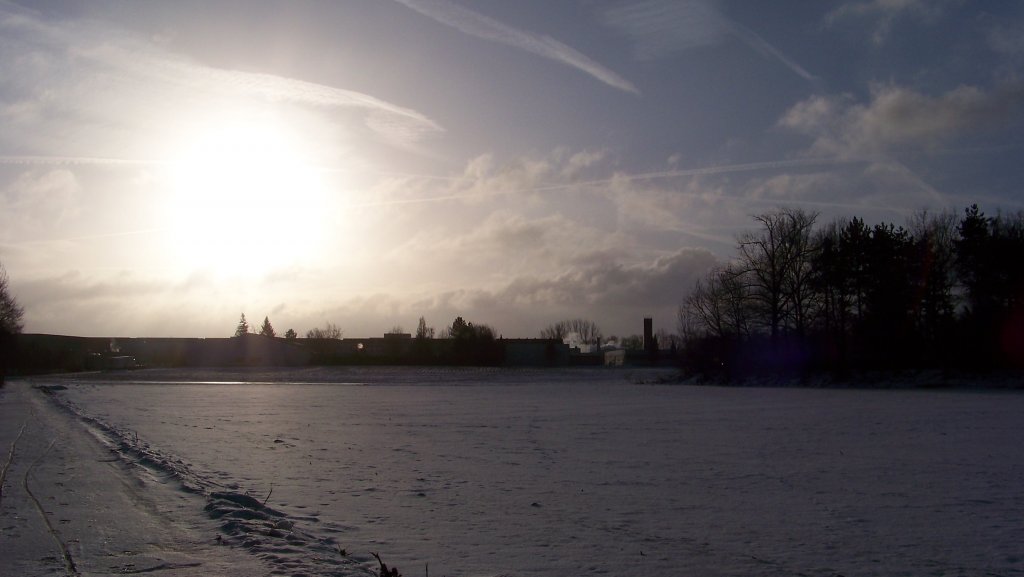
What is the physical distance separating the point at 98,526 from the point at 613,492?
6.12 meters

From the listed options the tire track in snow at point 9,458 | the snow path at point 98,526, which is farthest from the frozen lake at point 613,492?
the tire track in snow at point 9,458

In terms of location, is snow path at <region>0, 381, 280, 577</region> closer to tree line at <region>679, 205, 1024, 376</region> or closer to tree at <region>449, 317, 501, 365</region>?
tree line at <region>679, 205, 1024, 376</region>

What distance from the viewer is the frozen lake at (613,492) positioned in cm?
710

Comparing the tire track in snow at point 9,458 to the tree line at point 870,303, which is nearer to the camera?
the tire track in snow at point 9,458

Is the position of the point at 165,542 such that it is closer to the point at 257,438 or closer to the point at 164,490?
the point at 164,490

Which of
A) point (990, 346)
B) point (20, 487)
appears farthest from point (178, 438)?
point (990, 346)

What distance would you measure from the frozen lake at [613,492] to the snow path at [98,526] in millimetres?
426

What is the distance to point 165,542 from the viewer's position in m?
7.52

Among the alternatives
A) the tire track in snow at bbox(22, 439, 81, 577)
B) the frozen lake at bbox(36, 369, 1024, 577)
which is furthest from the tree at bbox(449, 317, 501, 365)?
the tire track in snow at bbox(22, 439, 81, 577)

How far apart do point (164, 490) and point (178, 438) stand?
6.87 m

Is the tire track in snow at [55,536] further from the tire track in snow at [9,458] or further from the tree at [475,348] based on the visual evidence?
the tree at [475,348]

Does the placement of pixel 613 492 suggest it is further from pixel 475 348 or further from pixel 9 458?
pixel 475 348

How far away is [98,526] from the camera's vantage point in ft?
26.8

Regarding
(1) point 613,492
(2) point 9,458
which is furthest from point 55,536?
(2) point 9,458
